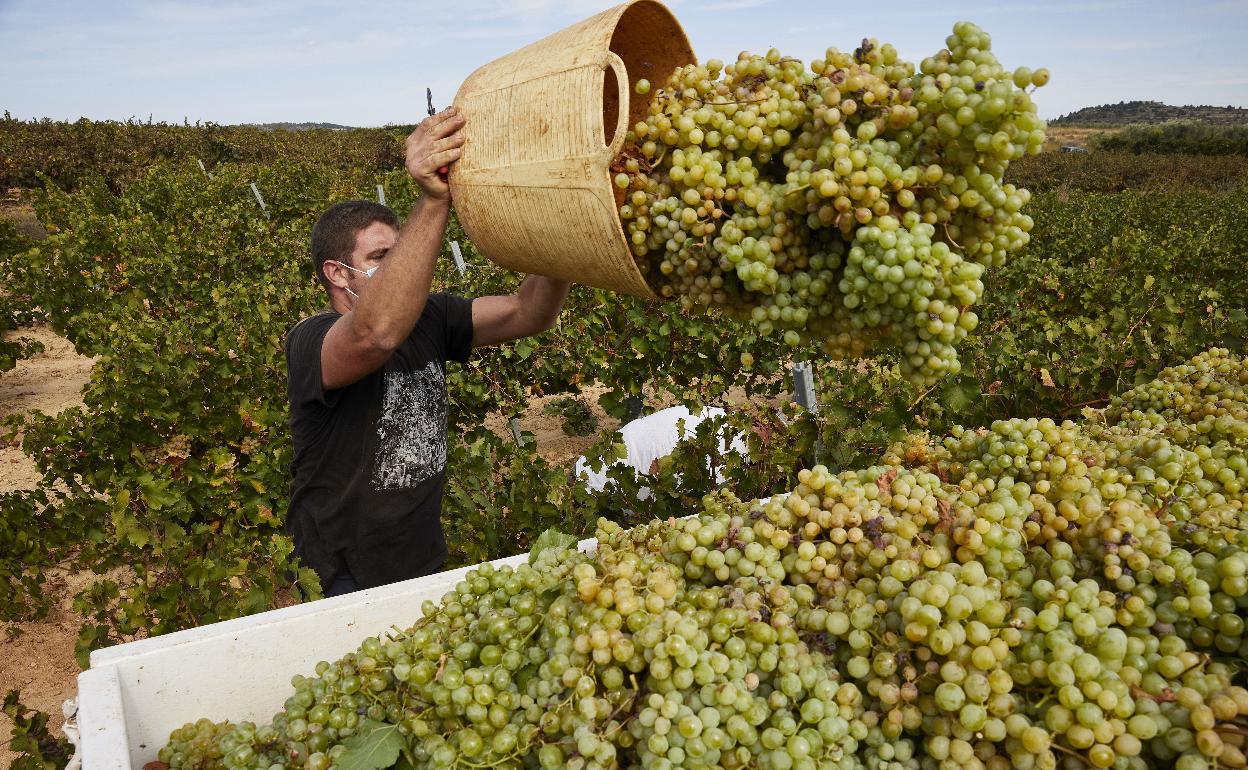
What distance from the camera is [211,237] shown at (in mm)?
10305

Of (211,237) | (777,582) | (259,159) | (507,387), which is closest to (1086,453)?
(777,582)

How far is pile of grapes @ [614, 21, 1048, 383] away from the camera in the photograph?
1.36 metres

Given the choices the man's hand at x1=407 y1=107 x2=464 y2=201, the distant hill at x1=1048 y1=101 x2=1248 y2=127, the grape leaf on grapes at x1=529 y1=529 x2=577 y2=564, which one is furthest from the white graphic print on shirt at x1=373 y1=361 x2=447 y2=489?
the distant hill at x1=1048 y1=101 x2=1248 y2=127

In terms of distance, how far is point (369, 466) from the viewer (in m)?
2.74

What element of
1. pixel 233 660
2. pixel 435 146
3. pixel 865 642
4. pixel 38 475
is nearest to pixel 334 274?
pixel 435 146

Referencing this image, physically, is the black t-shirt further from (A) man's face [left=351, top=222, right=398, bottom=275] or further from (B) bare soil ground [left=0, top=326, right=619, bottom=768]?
(B) bare soil ground [left=0, top=326, right=619, bottom=768]

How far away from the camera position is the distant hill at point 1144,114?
7778 centimetres

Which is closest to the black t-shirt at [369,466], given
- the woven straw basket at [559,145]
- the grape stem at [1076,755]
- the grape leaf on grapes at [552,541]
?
the woven straw basket at [559,145]

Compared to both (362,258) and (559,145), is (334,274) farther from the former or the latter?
(559,145)

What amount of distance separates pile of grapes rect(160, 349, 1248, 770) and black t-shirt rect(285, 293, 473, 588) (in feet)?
4.15

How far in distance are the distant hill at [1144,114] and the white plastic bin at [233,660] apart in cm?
9551

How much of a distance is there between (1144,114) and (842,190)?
379ft

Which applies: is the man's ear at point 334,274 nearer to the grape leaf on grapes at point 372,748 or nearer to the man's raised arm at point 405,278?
the man's raised arm at point 405,278

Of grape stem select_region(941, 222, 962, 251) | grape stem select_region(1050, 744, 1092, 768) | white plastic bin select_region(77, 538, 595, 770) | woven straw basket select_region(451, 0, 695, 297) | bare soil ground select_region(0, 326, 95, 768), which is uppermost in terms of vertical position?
woven straw basket select_region(451, 0, 695, 297)
